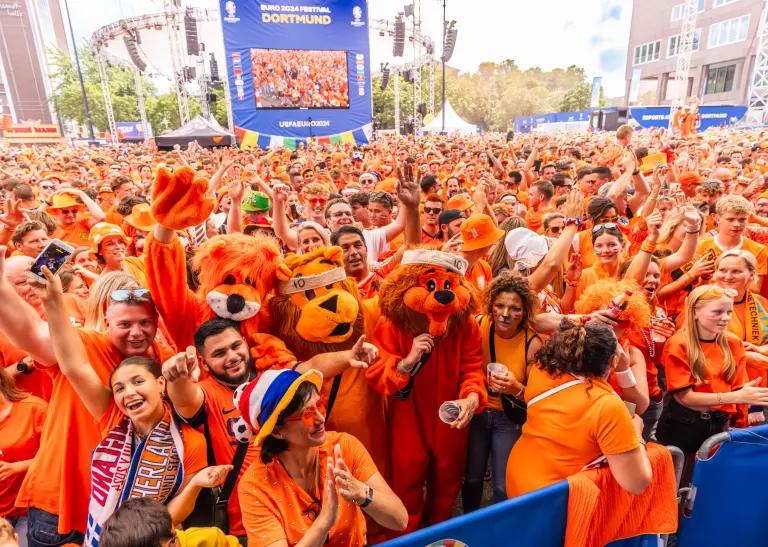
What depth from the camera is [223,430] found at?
1863mm

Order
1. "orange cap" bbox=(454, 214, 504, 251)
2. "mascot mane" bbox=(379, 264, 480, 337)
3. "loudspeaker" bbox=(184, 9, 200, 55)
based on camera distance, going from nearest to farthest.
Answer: "mascot mane" bbox=(379, 264, 480, 337), "orange cap" bbox=(454, 214, 504, 251), "loudspeaker" bbox=(184, 9, 200, 55)

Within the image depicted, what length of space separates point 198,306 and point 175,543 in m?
1.17

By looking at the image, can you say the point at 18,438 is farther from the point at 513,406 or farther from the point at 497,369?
the point at 513,406

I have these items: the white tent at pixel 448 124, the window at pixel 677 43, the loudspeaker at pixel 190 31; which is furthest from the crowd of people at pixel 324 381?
the window at pixel 677 43

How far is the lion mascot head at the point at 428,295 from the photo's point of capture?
81.5 inches

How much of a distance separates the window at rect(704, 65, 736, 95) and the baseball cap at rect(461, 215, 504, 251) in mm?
42895

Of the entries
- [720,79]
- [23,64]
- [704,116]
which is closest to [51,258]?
[704,116]

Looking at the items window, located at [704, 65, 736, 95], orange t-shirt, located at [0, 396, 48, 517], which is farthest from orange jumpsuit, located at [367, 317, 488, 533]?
window, located at [704, 65, 736, 95]

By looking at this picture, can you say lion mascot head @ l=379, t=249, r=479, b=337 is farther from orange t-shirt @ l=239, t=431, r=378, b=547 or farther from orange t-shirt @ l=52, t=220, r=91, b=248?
orange t-shirt @ l=52, t=220, r=91, b=248

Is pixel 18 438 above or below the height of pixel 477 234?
below

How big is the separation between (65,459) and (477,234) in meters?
2.44

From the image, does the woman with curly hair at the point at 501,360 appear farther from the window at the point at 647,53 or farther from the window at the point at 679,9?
the window at the point at 647,53

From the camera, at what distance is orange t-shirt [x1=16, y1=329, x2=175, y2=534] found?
1.87 meters

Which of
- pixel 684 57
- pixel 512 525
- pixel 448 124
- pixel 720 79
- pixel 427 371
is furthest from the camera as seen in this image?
pixel 720 79
